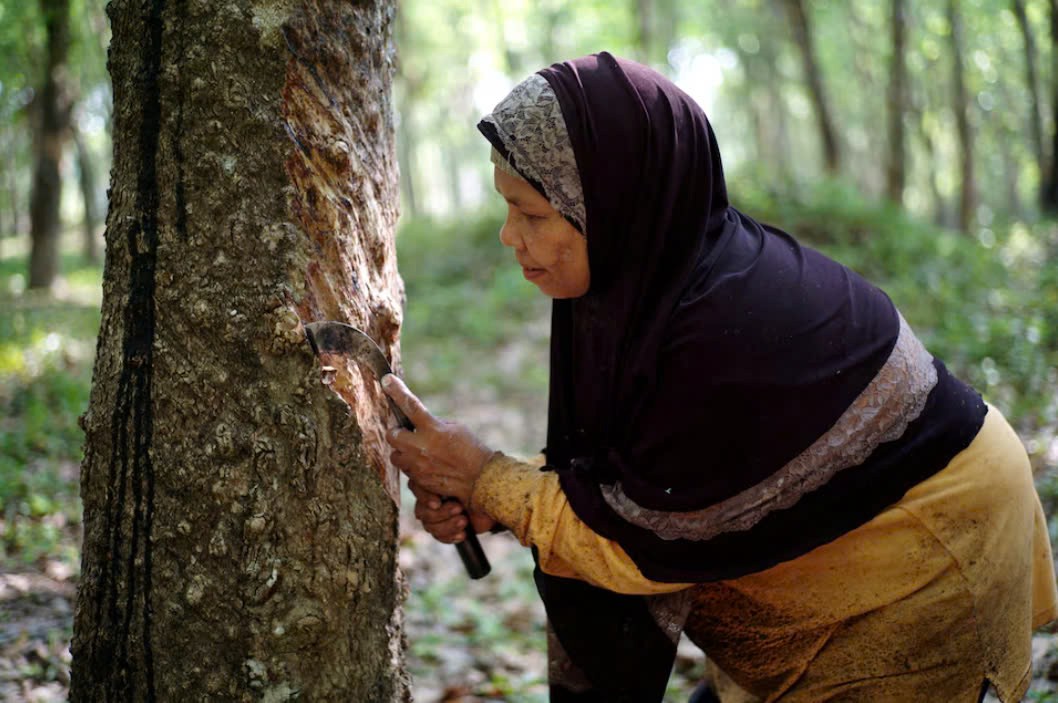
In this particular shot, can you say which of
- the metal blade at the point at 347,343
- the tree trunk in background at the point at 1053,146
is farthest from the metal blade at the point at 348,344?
the tree trunk in background at the point at 1053,146

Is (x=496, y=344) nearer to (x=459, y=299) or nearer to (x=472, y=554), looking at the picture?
(x=459, y=299)

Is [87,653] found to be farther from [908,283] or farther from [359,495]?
[908,283]

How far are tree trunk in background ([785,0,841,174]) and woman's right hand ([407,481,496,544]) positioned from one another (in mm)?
10858

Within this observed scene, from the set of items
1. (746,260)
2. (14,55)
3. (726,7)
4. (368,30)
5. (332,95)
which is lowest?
(746,260)

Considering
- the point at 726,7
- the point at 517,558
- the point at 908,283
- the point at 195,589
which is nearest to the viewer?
the point at 195,589

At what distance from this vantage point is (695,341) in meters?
1.64

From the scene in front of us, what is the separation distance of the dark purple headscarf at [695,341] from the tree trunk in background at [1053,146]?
10.9 meters

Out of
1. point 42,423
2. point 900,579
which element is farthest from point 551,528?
point 42,423

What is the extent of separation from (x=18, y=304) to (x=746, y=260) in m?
9.74

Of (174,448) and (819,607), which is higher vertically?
(174,448)

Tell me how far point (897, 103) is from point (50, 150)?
1125 centimetres

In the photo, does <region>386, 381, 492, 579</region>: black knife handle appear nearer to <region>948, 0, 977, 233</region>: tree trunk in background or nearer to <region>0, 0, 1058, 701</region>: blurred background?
<region>0, 0, 1058, 701</region>: blurred background

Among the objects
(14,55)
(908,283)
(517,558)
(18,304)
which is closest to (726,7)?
(908,283)

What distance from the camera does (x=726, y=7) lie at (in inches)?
850
